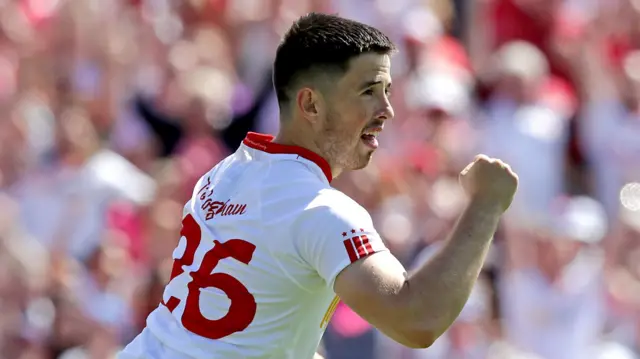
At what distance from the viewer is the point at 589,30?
10281mm

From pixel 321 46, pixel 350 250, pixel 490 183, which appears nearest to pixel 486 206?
pixel 490 183

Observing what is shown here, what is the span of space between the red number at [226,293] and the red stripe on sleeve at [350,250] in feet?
1.08

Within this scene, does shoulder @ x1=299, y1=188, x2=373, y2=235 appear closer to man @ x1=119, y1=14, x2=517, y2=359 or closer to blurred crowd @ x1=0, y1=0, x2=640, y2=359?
man @ x1=119, y1=14, x2=517, y2=359

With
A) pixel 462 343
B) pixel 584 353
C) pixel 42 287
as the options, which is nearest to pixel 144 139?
pixel 42 287

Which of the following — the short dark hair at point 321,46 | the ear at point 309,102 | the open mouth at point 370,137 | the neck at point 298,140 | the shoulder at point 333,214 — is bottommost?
the shoulder at point 333,214

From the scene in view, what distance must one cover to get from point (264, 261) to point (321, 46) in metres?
0.69

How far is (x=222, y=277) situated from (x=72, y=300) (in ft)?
13.3

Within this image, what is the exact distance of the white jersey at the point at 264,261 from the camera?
3.69 meters

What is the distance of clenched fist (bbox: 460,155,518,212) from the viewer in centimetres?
378

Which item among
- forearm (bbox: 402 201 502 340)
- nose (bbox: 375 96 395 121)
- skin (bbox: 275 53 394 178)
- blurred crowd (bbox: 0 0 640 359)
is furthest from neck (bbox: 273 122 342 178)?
blurred crowd (bbox: 0 0 640 359)

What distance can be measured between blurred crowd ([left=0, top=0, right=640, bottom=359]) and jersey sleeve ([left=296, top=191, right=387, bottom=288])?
13.2ft

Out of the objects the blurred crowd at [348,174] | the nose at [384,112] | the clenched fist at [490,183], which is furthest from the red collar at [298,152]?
the blurred crowd at [348,174]

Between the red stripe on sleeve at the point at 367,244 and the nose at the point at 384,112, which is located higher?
the nose at the point at 384,112

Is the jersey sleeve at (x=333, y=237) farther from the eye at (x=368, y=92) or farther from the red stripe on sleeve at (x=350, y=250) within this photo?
the eye at (x=368, y=92)
